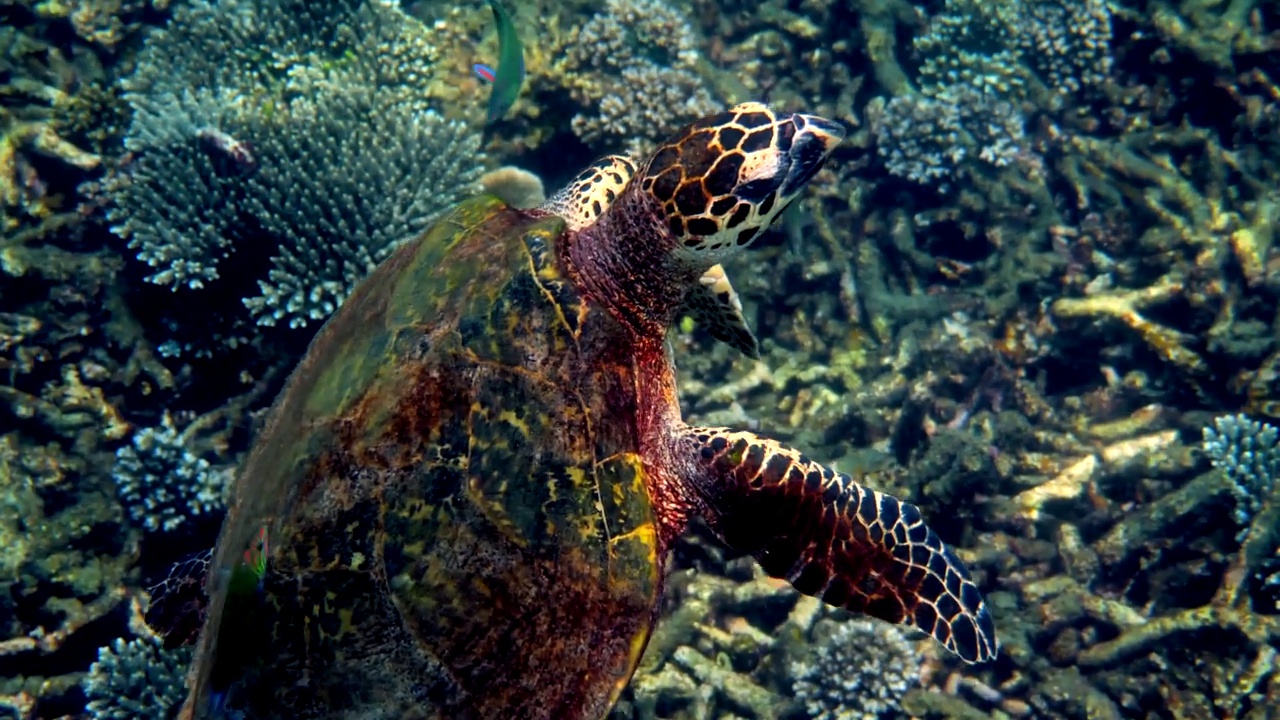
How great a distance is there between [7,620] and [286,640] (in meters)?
2.96

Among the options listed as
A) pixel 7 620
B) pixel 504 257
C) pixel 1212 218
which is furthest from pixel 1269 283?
pixel 7 620

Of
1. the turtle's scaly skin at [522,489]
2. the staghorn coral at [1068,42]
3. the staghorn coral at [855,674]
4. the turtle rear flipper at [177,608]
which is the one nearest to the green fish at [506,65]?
the turtle's scaly skin at [522,489]

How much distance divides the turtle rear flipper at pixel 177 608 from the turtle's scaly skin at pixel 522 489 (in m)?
0.72

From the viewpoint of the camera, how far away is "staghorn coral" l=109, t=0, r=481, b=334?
4.25 meters

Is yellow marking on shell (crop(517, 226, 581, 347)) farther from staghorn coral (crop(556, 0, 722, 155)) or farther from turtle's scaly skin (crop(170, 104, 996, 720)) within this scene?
staghorn coral (crop(556, 0, 722, 155))

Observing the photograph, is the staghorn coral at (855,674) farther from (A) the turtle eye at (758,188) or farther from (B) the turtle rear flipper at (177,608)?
(B) the turtle rear flipper at (177,608)

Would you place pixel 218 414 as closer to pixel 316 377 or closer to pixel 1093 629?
pixel 316 377

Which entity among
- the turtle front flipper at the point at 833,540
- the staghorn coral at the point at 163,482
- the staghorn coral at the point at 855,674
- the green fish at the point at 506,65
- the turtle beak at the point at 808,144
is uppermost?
the turtle beak at the point at 808,144

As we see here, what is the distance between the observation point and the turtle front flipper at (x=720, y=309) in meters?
3.17

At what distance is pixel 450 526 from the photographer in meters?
1.98

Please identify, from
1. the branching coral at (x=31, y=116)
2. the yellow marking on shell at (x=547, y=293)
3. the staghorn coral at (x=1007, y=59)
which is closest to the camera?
the yellow marking on shell at (x=547, y=293)

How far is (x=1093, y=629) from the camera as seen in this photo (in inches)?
162

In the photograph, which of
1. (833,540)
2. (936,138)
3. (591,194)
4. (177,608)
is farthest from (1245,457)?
(177,608)

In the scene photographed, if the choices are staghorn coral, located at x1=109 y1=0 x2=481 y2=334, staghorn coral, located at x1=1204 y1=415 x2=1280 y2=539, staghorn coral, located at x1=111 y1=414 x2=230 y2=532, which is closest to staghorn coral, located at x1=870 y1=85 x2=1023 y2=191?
staghorn coral, located at x1=1204 y1=415 x2=1280 y2=539
